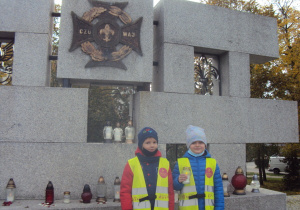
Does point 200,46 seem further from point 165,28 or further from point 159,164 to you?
point 159,164

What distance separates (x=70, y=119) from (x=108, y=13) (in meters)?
2.09

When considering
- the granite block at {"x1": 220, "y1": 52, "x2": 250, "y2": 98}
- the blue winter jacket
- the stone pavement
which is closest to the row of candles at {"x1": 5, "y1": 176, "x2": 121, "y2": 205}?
the blue winter jacket

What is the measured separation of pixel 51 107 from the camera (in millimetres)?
4762

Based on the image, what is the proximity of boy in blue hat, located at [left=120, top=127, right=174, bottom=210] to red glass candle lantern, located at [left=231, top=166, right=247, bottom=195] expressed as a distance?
2.59 metres

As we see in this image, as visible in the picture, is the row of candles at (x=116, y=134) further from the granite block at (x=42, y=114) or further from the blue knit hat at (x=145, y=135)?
the blue knit hat at (x=145, y=135)

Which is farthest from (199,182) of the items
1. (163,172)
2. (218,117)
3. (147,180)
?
(218,117)

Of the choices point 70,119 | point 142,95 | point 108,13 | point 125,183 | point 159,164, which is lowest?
point 125,183

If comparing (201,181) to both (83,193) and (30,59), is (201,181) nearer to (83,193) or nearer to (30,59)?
(83,193)

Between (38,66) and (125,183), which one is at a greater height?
(38,66)

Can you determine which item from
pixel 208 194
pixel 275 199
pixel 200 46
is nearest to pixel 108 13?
pixel 200 46

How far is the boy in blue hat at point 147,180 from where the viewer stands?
9.80ft

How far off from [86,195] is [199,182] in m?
2.06

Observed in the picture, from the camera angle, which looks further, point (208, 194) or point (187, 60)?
point (187, 60)

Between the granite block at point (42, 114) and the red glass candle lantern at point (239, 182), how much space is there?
2.98m
